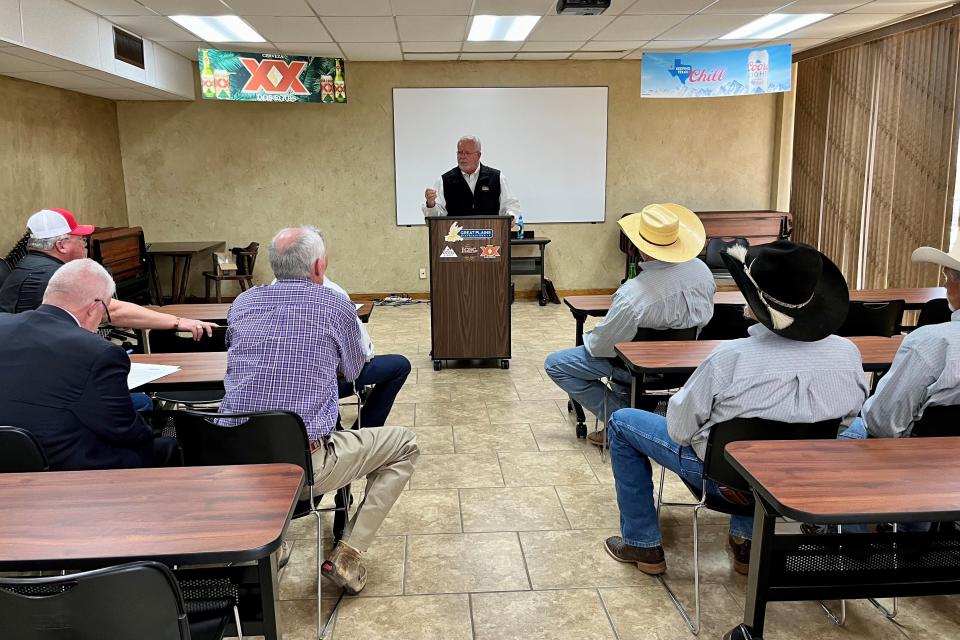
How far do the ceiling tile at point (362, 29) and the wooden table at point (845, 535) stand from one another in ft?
16.7

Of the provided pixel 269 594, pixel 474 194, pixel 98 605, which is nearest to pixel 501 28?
pixel 474 194

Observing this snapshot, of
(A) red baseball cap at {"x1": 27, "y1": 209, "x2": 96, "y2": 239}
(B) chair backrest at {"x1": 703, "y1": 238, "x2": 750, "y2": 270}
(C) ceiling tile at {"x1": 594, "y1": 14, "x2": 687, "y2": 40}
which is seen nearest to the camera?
(A) red baseball cap at {"x1": 27, "y1": 209, "x2": 96, "y2": 239}

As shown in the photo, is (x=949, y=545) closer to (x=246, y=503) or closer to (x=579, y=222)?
(x=246, y=503)

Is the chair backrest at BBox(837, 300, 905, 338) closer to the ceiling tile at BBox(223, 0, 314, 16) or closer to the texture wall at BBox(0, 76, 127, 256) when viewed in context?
the ceiling tile at BBox(223, 0, 314, 16)

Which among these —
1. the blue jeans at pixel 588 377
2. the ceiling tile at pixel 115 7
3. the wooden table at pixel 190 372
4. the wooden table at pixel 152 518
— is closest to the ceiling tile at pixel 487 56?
the ceiling tile at pixel 115 7

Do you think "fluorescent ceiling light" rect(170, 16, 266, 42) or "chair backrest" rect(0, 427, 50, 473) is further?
"fluorescent ceiling light" rect(170, 16, 266, 42)

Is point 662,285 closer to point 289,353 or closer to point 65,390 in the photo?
point 289,353

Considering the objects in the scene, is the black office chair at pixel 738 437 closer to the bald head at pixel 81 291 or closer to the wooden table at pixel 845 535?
the wooden table at pixel 845 535

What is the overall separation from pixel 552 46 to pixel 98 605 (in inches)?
271

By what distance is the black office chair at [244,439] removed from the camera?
206cm

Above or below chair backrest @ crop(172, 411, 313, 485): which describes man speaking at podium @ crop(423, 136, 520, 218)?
above

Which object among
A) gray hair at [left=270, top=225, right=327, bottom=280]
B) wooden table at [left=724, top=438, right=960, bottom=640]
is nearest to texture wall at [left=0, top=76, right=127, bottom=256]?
gray hair at [left=270, top=225, right=327, bottom=280]

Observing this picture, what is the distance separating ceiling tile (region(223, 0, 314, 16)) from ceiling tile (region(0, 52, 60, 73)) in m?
1.55

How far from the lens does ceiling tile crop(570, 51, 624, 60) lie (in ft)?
24.9
